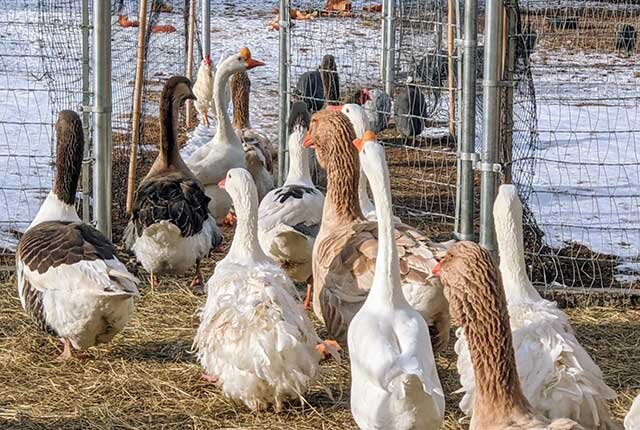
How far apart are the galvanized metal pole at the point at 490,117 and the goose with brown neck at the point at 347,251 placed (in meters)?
0.95

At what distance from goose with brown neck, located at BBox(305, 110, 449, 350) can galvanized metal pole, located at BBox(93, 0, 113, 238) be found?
5.81 ft

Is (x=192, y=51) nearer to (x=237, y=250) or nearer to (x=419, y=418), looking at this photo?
(x=237, y=250)

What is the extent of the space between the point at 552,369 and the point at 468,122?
9.94ft

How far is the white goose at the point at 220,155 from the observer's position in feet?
31.8

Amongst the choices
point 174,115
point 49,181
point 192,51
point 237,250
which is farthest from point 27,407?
point 192,51

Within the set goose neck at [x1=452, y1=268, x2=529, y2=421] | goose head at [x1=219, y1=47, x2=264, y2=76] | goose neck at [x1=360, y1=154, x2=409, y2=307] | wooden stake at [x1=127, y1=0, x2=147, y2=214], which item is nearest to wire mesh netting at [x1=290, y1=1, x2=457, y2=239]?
goose head at [x1=219, y1=47, x2=264, y2=76]

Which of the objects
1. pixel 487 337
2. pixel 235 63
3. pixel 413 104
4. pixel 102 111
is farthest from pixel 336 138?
pixel 413 104

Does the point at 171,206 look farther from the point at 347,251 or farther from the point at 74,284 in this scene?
the point at 347,251

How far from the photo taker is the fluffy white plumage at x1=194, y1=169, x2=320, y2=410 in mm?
5633

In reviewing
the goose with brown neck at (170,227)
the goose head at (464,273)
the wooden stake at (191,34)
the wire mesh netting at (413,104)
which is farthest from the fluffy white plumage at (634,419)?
the wooden stake at (191,34)

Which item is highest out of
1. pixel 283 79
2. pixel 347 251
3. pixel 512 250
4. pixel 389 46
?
pixel 389 46

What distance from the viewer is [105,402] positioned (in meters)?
6.16

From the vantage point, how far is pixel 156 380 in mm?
6488

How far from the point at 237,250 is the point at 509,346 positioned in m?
2.32
